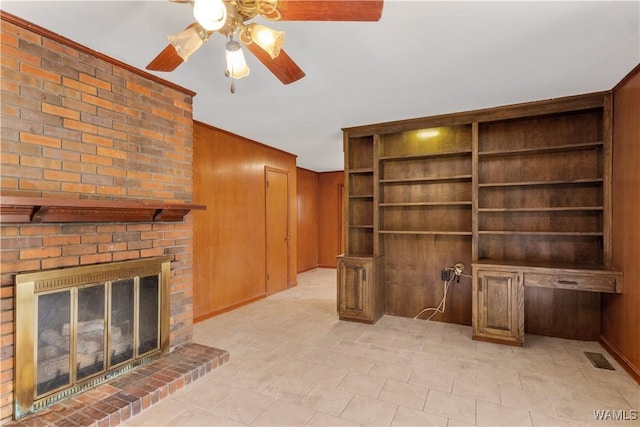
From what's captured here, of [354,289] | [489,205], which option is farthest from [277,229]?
[489,205]

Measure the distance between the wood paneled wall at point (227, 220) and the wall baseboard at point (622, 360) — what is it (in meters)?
4.08

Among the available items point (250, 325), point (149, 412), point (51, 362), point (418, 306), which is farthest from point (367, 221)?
point (51, 362)

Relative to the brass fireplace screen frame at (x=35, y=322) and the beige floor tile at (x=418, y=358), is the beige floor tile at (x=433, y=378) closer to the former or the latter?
the beige floor tile at (x=418, y=358)

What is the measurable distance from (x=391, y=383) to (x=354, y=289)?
1.47 meters

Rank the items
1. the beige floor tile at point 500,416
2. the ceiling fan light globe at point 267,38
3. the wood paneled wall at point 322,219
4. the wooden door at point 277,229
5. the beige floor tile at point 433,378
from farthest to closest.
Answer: the wood paneled wall at point 322,219 < the wooden door at point 277,229 < the beige floor tile at point 433,378 < the beige floor tile at point 500,416 < the ceiling fan light globe at point 267,38

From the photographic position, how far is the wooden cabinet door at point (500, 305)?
3.10 m

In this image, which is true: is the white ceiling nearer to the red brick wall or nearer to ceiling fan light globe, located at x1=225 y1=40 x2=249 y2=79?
the red brick wall

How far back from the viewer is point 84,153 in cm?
225

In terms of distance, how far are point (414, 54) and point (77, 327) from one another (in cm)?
297

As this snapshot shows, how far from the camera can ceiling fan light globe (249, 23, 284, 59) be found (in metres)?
1.42

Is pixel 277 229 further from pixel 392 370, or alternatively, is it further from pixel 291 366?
pixel 392 370

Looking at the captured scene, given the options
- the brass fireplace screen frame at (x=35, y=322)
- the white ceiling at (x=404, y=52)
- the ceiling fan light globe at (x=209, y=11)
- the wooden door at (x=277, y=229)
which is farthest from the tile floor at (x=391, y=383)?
the white ceiling at (x=404, y=52)

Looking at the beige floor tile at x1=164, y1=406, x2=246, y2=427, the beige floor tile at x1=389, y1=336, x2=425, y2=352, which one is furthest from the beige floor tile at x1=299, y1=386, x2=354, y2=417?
the beige floor tile at x1=389, y1=336, x2=425, y2=352

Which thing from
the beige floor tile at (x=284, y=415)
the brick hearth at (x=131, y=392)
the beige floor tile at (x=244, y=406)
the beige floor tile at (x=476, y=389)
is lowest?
the beige floor tile at (x=244, y=406)
